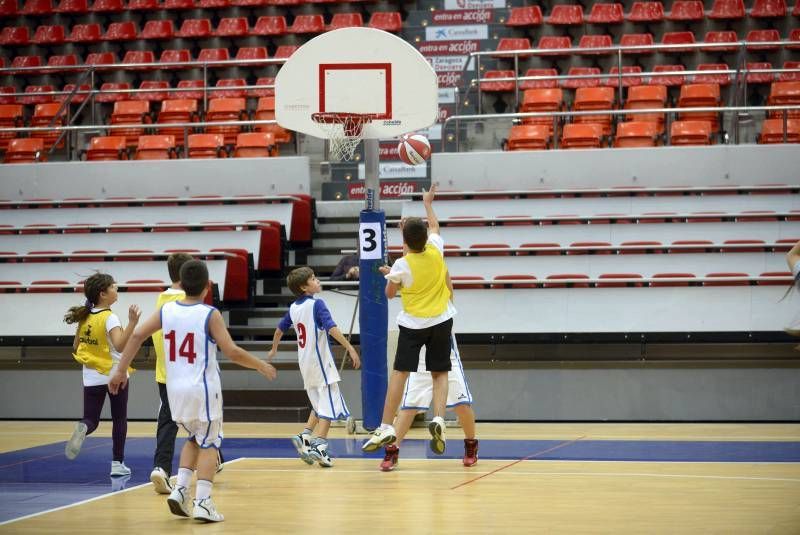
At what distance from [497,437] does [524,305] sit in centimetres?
248

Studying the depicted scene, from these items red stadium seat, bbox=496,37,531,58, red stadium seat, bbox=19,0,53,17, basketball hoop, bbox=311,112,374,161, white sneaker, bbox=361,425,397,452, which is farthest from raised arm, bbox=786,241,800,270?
red stadium seat, bbox=19,0,53,17

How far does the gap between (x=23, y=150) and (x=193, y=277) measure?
12.6 m

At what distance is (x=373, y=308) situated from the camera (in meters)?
10.7

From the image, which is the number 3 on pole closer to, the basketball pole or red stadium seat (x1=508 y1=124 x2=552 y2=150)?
the basketball pole

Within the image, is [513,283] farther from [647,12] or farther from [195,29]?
[195,29]

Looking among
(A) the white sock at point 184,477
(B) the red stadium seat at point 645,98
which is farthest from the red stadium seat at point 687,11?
(A) the white sock at point 184,477

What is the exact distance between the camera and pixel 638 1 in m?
19.1

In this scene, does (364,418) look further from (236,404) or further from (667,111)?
(667,111)

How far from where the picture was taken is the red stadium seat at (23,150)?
17.7m

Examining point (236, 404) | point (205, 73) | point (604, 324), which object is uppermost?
point (205, 73)

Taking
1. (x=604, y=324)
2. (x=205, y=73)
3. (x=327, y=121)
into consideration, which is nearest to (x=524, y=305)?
(x=604, y=324)

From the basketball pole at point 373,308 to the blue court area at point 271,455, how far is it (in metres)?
0.47

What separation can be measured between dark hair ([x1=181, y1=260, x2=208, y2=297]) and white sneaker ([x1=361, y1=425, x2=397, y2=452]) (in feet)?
7.76

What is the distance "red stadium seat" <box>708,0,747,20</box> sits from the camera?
59.3 feet
